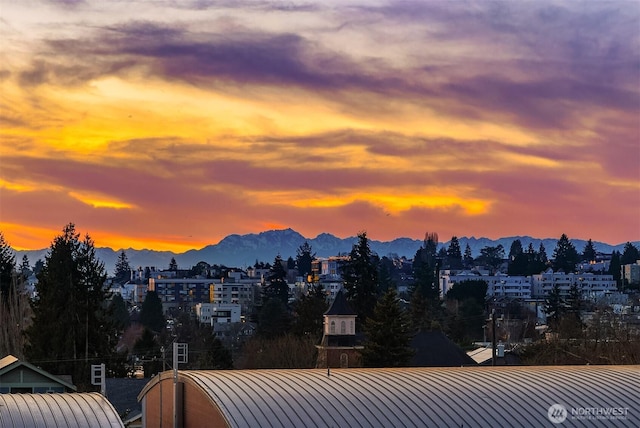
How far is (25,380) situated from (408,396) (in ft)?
83.2

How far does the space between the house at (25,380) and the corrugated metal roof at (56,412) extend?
65.7 feet

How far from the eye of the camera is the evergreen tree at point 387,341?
70688 millimetres

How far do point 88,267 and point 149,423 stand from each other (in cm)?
4058

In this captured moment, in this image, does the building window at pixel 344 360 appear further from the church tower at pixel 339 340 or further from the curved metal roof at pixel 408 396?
the curved metal roof at pixel 408 396

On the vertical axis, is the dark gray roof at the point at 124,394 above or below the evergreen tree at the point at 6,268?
below

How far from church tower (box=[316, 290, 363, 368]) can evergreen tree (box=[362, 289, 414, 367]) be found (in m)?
8.42

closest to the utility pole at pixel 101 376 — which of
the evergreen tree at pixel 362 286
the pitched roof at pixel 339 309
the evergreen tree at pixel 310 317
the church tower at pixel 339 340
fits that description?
the church tower at pixel 339 340

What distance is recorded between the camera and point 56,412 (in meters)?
32.1

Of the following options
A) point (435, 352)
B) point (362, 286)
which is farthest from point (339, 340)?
point (362, 286)

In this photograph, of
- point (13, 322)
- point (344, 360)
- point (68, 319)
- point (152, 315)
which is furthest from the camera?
point (152, 315)

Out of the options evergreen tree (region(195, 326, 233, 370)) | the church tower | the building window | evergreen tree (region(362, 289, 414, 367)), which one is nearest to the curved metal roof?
evergreen tree (region(362, 289, 414, 367))

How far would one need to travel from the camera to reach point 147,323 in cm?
15312

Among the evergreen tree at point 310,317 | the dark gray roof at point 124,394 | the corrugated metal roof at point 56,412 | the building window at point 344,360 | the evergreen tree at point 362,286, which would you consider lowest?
the dark gray roof at point 124,394

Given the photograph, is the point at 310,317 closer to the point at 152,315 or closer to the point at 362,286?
the point at 362,286
